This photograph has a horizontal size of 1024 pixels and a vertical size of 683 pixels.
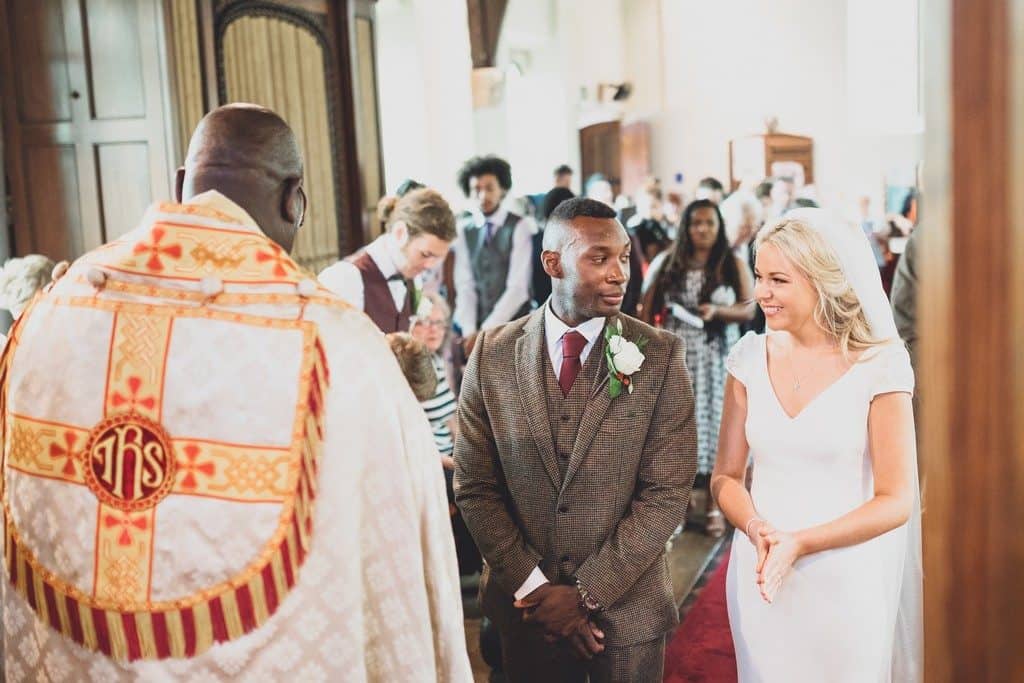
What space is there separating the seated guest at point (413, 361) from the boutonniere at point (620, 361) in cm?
117

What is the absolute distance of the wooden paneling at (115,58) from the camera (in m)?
5.39

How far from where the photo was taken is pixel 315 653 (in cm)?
192

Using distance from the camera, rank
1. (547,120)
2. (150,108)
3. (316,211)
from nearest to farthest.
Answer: (150,108)
(316,211)
(547,120)

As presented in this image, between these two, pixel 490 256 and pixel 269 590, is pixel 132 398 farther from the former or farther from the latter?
pixel 490 256

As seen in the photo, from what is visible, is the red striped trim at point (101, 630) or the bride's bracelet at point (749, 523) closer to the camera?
the red striped trim at point (101, 630)

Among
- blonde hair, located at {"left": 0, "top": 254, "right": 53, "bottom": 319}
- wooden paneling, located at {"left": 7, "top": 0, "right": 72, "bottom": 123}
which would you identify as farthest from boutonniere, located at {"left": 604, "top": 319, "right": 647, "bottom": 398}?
wooden paneling, located at {"left": 7, "top": 0, "right": 72, "bottom": 123}

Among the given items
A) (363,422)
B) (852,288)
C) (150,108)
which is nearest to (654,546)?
(852,288)

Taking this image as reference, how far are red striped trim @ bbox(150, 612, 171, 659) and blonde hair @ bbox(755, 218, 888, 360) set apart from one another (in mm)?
1628

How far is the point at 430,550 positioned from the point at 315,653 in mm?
263

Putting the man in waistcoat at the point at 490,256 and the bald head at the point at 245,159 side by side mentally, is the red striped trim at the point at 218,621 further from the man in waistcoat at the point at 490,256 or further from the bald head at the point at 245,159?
the man in waistcoat at the point at 490,256

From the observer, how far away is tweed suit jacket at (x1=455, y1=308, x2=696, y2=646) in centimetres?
265

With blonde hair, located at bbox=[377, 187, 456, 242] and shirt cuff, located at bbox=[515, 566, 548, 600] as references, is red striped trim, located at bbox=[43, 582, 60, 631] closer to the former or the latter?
shirt cuff, located at bbox=[515, 566, 548, 600]

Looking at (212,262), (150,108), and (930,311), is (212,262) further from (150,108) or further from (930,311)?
(150,108)

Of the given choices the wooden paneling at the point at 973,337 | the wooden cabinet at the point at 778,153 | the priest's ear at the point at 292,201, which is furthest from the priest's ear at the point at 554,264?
the wooden cabinet at the point at 778,153
